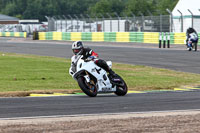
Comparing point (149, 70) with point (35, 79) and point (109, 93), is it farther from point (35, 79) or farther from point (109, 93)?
point (109, 93)

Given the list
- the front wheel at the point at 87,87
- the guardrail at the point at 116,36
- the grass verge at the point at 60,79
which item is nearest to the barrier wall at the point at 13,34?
the guardrail at the point at 116,36

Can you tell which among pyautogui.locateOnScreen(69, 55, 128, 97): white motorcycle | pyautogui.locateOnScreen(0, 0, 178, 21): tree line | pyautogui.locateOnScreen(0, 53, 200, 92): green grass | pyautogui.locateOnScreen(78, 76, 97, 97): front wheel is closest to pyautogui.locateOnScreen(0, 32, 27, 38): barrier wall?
pyautogui.locateOnScreen(0, 53, 200, 92): green grass

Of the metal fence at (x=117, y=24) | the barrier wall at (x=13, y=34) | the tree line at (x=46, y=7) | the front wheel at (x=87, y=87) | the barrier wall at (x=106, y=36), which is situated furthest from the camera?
the tree line at (x=46, y=7)

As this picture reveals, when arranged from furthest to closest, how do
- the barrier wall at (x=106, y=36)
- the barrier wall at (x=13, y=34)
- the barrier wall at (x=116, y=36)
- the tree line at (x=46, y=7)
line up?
the tree line at (x=46, y=7)
the barrier wall at (x=13, y=34)
the barrier wall at (x=106, y=36)
the barrier wall at (x=116, y=36)

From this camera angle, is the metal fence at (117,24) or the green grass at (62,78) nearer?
the green grass at (62,78)

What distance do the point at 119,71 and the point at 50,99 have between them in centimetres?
830

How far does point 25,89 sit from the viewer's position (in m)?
14.3

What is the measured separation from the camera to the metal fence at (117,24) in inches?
1746

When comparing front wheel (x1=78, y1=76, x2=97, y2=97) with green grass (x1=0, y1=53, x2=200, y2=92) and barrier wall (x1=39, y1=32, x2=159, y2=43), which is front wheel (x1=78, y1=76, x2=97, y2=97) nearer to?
green grass (x1=0, y1=53, x2=200, y2=92)

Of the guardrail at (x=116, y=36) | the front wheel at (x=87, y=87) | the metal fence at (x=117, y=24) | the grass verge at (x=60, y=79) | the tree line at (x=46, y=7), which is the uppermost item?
the tree line at (x=46, y=7)

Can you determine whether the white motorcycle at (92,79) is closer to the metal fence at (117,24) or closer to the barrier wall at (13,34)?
the metal fence at (117,24)

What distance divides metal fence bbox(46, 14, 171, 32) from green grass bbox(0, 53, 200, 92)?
22.3 metres

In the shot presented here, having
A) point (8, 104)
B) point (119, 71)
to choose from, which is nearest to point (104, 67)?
point (8, 104)

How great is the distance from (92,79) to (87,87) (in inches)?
11.0
